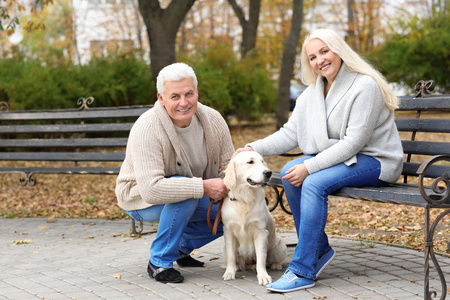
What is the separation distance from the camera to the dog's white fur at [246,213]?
407 centimetres

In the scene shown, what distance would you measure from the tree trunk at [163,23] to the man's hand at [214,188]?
7550mm

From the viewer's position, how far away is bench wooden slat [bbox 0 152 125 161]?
6629 mm

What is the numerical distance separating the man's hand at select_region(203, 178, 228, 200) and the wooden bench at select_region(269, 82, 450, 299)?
61 cm

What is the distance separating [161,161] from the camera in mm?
4227

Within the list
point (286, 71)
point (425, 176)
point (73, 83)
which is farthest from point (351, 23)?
point (425, 176)

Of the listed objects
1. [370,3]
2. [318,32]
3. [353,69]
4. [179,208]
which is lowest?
[179,208]

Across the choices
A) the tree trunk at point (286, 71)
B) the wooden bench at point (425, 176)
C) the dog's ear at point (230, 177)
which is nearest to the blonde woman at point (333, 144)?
the wooden bench at point (425, 176)

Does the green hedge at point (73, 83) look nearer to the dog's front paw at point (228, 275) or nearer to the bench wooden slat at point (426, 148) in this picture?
the dog's front paw at point (228, 275)

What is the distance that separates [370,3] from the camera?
1195 inches

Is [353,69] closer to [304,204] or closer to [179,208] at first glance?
[304,204]

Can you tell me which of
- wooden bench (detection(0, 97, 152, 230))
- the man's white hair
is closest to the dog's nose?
the man's white hair

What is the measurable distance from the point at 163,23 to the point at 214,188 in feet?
25.4

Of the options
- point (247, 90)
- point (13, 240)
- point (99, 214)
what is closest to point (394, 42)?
point (247, 90)

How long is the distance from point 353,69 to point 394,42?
1725 centimetres
